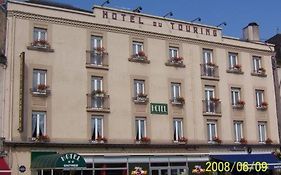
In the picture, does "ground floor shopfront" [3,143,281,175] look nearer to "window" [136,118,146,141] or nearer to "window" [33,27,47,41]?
"window" [136,118,146,141]

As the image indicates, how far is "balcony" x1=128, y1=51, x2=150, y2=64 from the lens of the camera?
103 feet

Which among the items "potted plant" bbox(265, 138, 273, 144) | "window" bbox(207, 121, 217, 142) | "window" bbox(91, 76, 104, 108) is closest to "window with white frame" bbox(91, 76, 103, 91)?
"window" bbox(91, 76, 104, 108)

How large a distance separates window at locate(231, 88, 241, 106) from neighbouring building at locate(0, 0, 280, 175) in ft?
0.26

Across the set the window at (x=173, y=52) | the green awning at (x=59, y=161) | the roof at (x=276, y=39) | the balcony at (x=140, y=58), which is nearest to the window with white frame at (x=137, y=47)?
the balcony at (x=140, y=58)

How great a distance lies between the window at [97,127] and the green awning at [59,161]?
292 cm

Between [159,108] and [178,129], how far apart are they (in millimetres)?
1884

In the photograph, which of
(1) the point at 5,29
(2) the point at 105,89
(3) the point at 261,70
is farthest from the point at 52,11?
(3) the point at 261,70

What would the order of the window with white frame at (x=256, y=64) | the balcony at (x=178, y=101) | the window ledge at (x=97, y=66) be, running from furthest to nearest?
the window with white frame at (x=256, y=64)
the balcony at (x=178, y=101)
the window ledge at (x=97, y=66)

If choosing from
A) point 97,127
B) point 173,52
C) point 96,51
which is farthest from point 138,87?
point 97,127

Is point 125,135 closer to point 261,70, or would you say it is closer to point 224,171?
point 224,171

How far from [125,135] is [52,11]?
8254 mm

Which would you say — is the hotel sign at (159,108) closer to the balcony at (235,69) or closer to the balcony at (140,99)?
the balcony at (140,99)

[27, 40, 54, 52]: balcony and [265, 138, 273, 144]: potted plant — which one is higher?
[27, 40, 54, 52]: balcony

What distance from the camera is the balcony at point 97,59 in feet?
98.0
